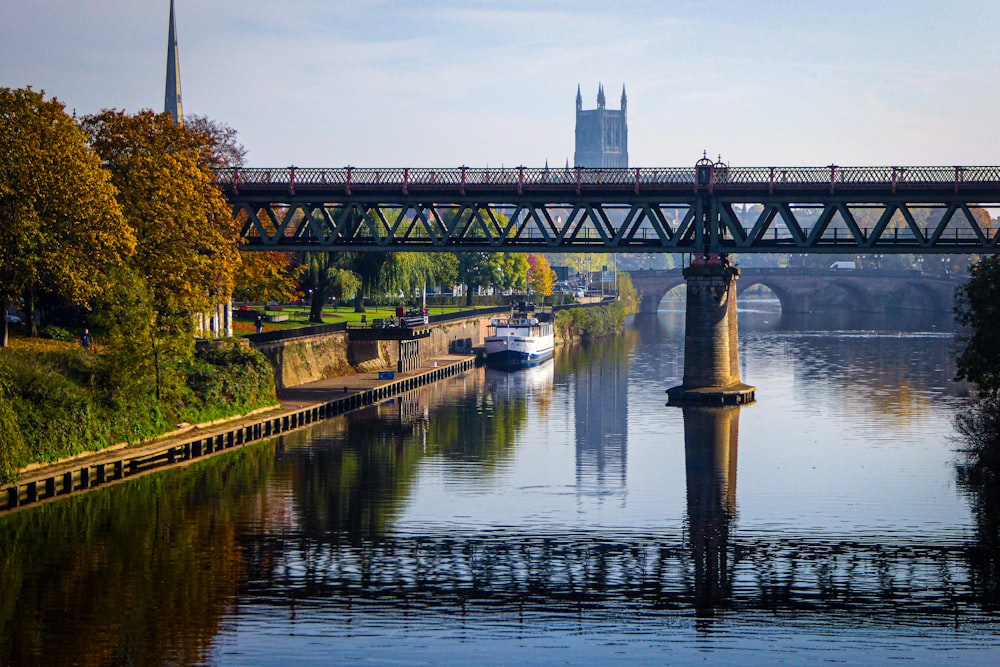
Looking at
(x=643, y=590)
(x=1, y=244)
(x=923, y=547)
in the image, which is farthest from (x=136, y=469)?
(x=923, y=547)

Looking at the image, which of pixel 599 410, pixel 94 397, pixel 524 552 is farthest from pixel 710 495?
pixel 599 410

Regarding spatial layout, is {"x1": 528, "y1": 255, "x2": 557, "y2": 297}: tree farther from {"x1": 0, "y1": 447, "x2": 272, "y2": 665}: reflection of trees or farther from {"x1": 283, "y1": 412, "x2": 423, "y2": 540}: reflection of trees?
{"x1": 0, "y1": 447, "x2": 272, "y2": 665}: reflection of trees

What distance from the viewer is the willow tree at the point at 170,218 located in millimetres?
69375

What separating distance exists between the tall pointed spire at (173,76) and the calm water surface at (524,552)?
8839 centimetres

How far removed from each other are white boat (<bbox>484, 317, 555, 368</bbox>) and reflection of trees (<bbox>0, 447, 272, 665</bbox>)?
61446 millimetres

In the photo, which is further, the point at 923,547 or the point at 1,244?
the point at 1,244

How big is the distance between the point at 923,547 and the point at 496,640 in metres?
17.6

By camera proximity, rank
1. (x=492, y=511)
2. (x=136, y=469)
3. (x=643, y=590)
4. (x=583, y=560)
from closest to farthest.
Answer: (x=643, y=590) → (x=583, y=560) → (x=492, y=511) → (x=136, y=469)

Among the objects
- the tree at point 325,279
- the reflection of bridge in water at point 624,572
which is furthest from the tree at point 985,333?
the tree at point 325,279

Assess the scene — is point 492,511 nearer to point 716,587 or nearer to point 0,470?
point 716,587

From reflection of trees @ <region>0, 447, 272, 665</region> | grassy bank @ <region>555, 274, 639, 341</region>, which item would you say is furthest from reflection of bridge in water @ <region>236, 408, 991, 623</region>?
grassy bank @ <region>555, 274, 639, 341</region>

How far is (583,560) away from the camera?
45.8 meters

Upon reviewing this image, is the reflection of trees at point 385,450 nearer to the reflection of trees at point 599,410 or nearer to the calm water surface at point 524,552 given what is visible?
the calm water surface at point 524,552

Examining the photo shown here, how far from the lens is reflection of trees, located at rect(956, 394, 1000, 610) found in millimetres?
43688
